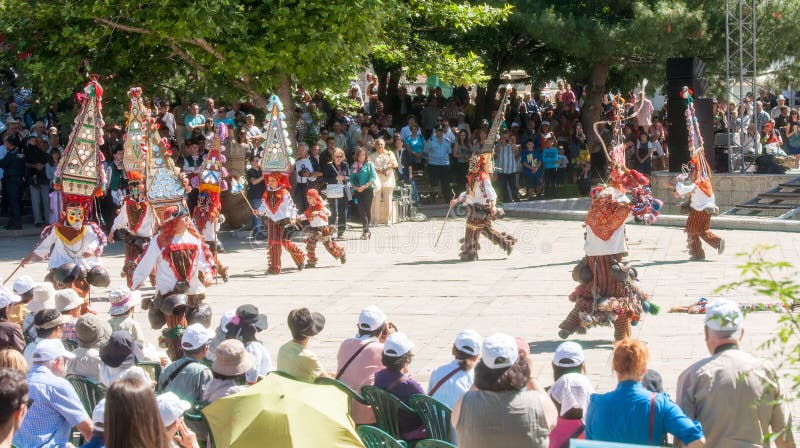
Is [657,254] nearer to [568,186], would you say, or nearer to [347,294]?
[347,294]

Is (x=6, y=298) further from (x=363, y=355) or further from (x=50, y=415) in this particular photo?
(x=363, y=355)

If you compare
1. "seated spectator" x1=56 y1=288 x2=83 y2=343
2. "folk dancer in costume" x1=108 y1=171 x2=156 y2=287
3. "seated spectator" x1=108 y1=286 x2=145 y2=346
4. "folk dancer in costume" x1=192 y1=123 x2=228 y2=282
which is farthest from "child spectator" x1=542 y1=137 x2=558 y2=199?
"seated spectator" x1=56 y1=288 x2=83 y2=343

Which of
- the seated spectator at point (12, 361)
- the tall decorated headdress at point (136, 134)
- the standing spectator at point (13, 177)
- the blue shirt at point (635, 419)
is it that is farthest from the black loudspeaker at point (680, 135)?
the seated spectator at point (12, 361)

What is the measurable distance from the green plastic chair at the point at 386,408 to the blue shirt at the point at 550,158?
59.6 feet

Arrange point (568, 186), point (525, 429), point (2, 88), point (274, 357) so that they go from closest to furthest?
1. point (525, 429)
2. point (274, 357)
3. point (2, 88)
4. point (568, 186)

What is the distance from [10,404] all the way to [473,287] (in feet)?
35.3

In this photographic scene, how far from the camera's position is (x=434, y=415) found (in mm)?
7152

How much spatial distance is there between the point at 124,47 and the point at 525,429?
53.6 feet

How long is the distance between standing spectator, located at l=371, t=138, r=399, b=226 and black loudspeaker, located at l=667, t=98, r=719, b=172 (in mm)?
6201

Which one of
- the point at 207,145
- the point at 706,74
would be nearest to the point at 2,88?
the point at 207,145

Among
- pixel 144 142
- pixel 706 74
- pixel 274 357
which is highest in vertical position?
pixel 706 74

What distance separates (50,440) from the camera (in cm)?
685

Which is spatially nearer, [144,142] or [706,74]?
[144,142]

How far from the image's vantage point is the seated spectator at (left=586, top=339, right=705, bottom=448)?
19.9 ft
